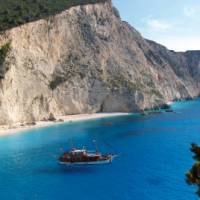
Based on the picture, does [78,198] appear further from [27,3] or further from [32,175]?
[27,3]

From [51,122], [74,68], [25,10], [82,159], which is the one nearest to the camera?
[82,159]

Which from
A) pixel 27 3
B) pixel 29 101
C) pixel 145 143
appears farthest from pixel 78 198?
pixel 27 3

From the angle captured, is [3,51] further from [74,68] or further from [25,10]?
[74,68]

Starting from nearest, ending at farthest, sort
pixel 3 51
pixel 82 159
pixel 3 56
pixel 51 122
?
pixel 82 159, pixel 3 56, pixel 3 51, pixel 51 122

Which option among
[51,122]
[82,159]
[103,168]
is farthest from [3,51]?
[103,168]

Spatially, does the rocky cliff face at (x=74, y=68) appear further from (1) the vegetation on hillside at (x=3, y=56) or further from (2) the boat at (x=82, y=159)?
(2) the boat at (x=82, y=159)

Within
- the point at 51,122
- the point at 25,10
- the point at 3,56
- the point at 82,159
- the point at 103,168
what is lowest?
the point at 103,168
